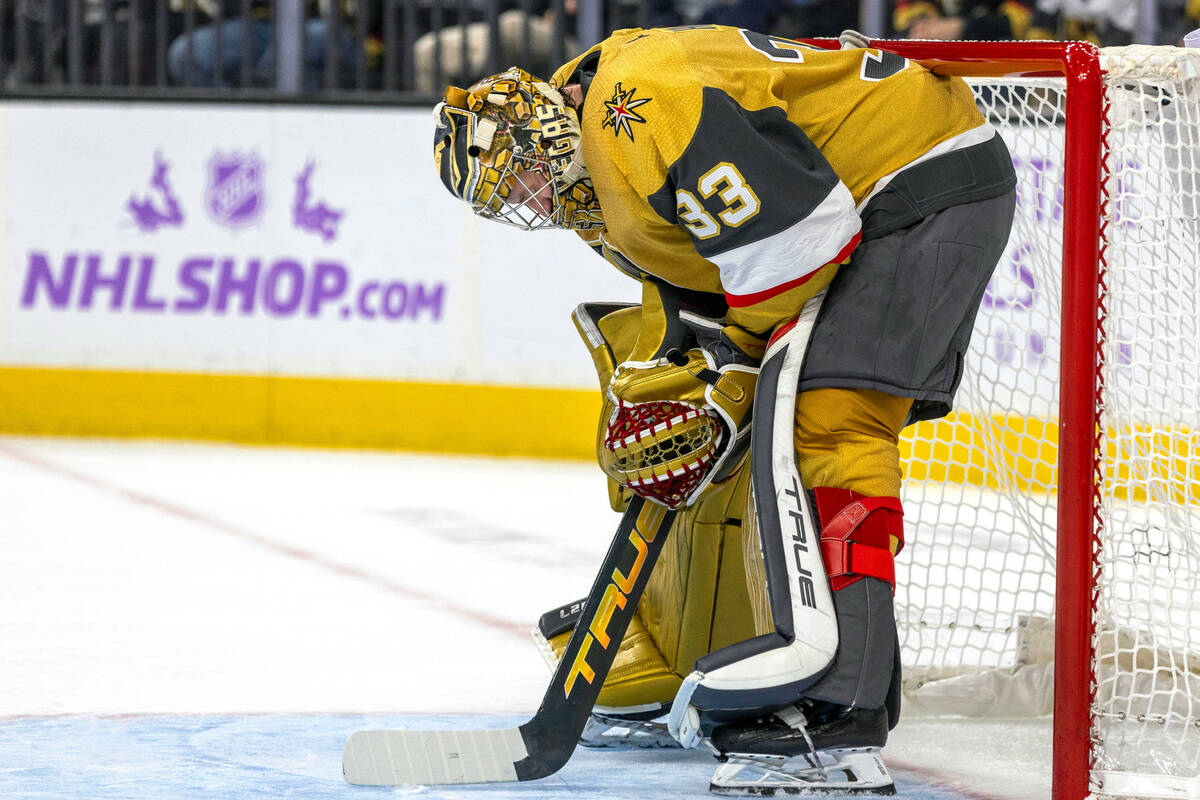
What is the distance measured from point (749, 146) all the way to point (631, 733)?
838 millimetres

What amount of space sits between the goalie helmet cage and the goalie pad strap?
0.20 m

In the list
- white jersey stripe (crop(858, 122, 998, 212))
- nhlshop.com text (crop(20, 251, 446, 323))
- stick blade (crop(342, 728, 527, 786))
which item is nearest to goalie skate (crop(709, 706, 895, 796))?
stick blade (crop(342, 728, 527, 786))

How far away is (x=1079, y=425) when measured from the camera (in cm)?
185

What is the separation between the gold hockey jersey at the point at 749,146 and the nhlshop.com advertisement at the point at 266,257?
3.27m

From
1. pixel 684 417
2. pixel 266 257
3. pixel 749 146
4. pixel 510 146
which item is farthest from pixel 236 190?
pixel 749 146

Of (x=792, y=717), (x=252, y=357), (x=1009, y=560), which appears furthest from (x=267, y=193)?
(x=792, y=717)

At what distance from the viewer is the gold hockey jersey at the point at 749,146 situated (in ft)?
6.00

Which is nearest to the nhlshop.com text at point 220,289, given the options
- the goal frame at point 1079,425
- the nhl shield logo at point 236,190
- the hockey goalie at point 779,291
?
the nhl shield logo at point 236,190

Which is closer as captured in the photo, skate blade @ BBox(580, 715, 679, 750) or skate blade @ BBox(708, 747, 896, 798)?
skate blade @ BBox(708, 747, 896, 798)

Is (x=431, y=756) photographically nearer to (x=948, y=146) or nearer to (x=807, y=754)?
(x=807, y=754)

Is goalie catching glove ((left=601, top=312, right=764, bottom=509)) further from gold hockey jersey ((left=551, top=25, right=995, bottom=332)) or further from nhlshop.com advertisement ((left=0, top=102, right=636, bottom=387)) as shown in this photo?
nhlshop.com advertisement ((left=0, top=102, right=636, bottom=387))

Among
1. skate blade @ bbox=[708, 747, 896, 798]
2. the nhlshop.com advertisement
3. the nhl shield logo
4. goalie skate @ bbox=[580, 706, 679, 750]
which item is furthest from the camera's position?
the nhl shield logo

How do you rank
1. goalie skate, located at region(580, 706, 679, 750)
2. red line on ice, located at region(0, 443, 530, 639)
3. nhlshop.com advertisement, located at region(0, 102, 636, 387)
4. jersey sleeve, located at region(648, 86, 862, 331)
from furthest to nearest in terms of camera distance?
nhlshop.com advertisement, located at region(0, 102, 636, 387)
red line on ice, located at region(0, 443, 530, 639)
goalie skate, located at region(580, 706, 679, 750)
jersey sleeve, located at region(648, 86, 862, 331)

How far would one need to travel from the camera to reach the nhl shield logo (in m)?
5.49
